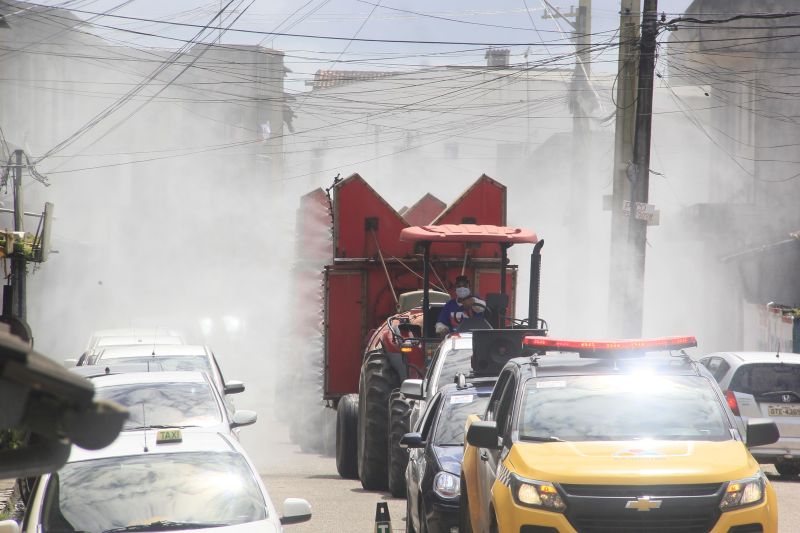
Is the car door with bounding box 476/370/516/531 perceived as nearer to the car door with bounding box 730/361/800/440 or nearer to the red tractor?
the red tractor

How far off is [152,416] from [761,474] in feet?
16.5

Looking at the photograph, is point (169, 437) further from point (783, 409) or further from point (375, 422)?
point (783, 409)

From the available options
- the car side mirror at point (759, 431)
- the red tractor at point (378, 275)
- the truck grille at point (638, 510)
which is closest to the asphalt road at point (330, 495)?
the red tractor at point (378, 275)

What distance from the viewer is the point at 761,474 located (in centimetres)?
716

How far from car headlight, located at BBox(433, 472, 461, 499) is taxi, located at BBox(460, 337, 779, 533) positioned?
363mm

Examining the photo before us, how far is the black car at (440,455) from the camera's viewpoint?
9.07 metres

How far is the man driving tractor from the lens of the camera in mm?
14516

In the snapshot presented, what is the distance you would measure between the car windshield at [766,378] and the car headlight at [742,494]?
9116 mm

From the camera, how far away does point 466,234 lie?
14828mm

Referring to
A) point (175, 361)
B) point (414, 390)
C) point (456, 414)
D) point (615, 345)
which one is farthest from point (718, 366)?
point (615, 345)

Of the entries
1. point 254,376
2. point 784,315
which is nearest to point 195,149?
point 254,376

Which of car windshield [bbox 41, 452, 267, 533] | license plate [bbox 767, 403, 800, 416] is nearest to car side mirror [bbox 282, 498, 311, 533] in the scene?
car windshield [bbox 41, 452, 267, 533]

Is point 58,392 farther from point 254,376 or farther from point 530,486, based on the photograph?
point 254,376

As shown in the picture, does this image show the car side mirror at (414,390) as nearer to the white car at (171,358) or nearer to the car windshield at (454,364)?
the car windshield at (454,364)
